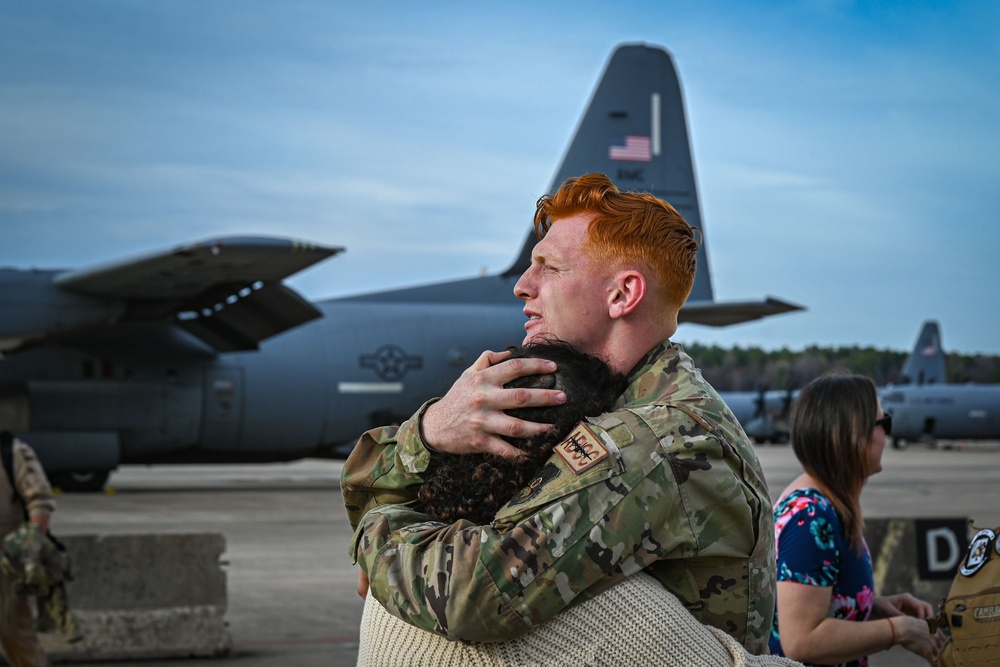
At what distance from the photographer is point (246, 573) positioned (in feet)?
33.7

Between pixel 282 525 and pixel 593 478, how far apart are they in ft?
44.7

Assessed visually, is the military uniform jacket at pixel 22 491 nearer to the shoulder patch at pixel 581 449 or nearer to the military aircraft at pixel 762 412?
the shoulder patch at pixel 581 449

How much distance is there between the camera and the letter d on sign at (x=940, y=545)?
706 centimetres

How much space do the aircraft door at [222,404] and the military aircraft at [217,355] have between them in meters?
0.02

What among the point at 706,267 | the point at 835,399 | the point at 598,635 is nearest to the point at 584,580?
the point at 598,635

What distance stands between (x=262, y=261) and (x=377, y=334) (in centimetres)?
468

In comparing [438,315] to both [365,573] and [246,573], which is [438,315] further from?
[365,573]

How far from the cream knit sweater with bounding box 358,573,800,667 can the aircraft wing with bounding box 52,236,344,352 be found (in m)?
13.1

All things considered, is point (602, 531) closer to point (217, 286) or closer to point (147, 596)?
point (147, 596)

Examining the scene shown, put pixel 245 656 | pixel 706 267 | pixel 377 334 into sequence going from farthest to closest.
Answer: pixel 706 267
pixel 377 334
pixel 245 656

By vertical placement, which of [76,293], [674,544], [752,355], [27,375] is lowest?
[752,355]

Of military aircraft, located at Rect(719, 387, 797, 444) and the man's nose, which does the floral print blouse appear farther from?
military aircraft, located at Rect(719, 387, 797, 444)

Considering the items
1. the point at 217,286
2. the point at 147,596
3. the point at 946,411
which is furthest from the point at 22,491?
the point at 946,411

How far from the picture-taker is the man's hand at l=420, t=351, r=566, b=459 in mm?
1678
